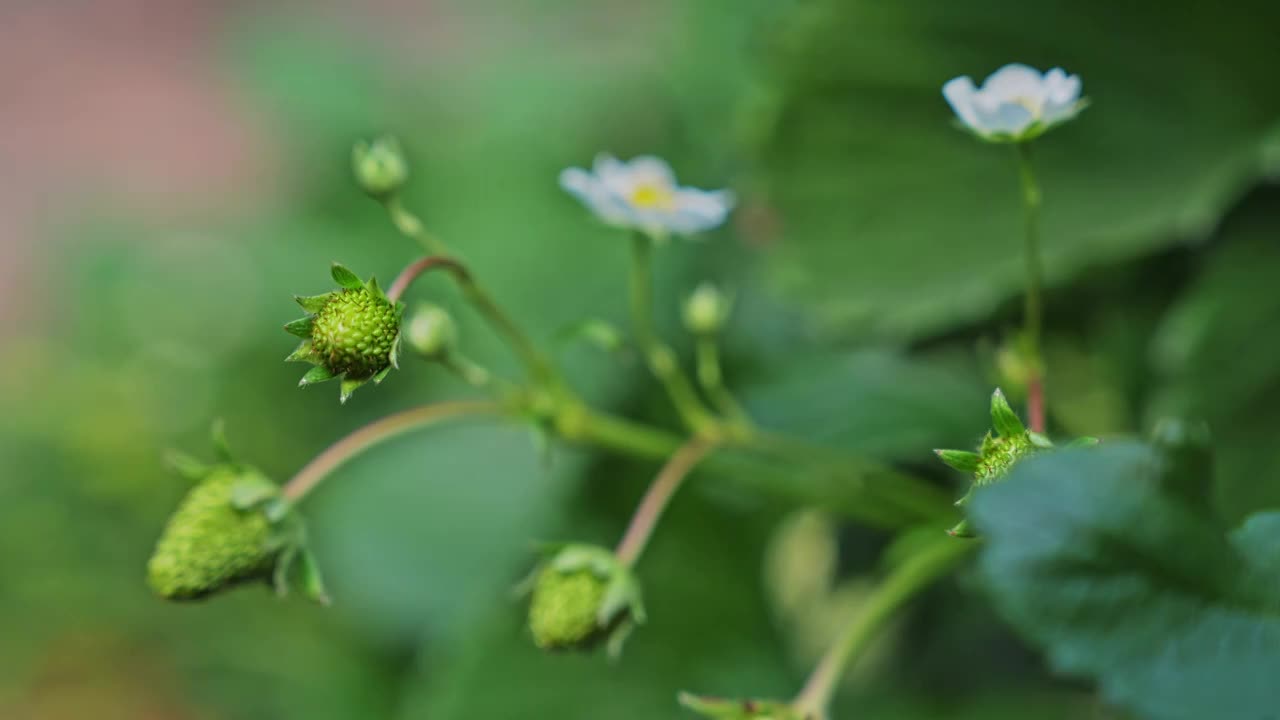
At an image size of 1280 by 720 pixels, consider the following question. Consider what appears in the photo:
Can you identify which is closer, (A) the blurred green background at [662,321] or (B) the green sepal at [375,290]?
(B) the green sepal at [375,290]

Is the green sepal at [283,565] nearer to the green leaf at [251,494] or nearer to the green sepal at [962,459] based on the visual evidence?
the green leaf at [251,494]

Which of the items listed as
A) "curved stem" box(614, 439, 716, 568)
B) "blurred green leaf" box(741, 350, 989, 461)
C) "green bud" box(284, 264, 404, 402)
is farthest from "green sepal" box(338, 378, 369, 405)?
"blurred green leaf" box(741, 350, 989, 461)

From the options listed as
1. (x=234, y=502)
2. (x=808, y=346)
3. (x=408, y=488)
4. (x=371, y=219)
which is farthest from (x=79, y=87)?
(x=234, y=502)

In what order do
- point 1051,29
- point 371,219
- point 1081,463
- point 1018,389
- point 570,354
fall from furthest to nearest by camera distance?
point 371,219 < point 570,354 < point 1051,29 < point 1018,389 < point 1081,463

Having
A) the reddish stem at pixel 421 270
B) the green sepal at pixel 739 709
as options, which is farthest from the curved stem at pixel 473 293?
the green sepal at pixel 739 709

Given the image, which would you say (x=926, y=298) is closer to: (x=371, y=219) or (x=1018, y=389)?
(x=1018, y=389)

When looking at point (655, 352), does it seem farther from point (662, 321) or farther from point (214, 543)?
point (662, 321)
